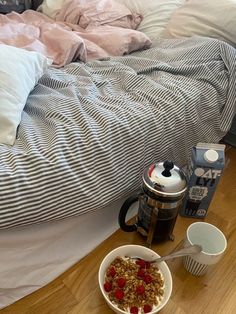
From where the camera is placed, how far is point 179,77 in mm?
1096

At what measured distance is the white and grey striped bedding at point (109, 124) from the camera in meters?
0.70

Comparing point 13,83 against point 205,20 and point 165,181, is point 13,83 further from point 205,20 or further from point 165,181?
point 205,20

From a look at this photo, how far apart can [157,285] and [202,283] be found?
0.66 feet

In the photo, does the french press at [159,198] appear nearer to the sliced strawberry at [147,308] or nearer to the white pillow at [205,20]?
the sliced strawberry at [147,308]

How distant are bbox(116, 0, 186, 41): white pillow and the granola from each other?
1.03 m

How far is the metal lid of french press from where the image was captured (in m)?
0.85

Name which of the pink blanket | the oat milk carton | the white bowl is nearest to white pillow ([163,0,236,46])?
the pink blanket

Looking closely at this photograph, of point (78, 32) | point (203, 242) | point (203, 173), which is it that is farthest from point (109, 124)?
point (78, 32)

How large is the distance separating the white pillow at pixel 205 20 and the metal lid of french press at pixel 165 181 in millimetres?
743

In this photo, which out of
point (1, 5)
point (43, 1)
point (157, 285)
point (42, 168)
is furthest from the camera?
point (43, 1)

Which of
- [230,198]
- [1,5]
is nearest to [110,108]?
[230,198]

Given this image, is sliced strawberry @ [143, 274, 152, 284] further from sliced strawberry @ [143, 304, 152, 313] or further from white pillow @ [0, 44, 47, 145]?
white pillow @ [0, 44, 47, 145]

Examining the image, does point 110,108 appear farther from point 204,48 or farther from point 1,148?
point 204,48

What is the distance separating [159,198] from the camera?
2.82 feet
